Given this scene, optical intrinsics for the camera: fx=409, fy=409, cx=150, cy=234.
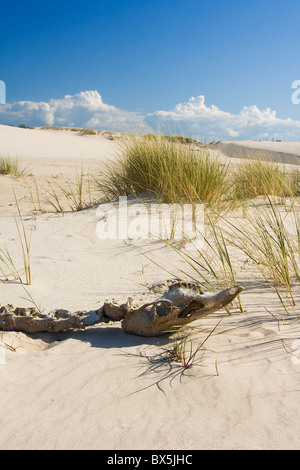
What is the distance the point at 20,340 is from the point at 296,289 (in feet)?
5.28

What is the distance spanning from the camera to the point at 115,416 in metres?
1.44

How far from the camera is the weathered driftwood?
1962 millimetres

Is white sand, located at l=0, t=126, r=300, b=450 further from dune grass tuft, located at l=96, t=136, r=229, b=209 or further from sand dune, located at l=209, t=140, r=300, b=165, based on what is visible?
sand dune, located at l=209, t=140, r=300, b=165

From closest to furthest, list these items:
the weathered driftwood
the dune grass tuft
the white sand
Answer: the white sand, the weathered driftwood, the dune grass tuft

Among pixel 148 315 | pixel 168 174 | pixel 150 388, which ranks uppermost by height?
pixel 168 174

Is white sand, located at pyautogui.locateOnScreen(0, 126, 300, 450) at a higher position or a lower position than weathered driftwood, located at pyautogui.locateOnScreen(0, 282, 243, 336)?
lower

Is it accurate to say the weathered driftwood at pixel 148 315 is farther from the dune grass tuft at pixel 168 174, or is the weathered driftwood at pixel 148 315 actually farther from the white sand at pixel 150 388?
the dune grass tuft at pixel 168 174

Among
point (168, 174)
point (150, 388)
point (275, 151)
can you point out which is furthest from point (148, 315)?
point (275, 151)

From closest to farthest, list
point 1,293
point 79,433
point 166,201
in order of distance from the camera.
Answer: point 79,433 < point 1,293 < point 166,201

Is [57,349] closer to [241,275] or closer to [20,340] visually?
[20,340]

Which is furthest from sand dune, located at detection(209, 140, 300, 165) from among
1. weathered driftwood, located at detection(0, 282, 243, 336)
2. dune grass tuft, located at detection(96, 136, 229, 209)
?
weathered driftwood, located at detection(0, 282, 243, 336)

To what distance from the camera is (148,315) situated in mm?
1963

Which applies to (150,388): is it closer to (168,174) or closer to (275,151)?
(168,174)
